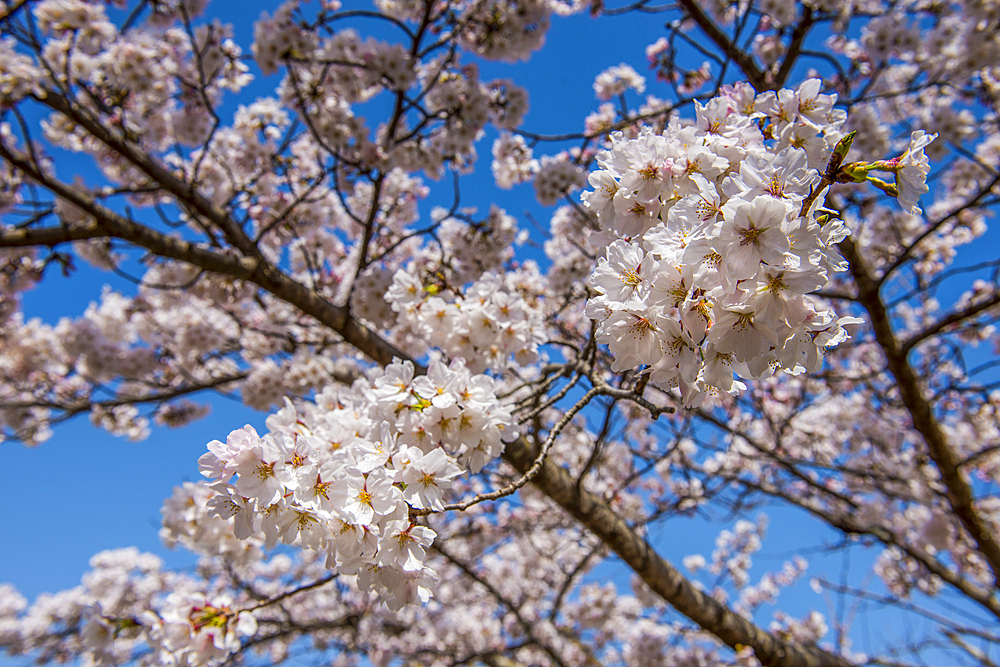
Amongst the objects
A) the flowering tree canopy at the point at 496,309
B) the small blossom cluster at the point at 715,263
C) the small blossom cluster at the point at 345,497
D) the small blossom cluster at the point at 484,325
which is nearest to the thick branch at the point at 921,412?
the flowering tree canopy at the point at 496,309

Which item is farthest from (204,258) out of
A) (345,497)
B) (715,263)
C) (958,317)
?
(958,317)

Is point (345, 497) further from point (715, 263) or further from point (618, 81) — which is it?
point (618, 81)

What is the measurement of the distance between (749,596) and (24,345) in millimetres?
12332

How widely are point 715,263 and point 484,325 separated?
138 centimetres

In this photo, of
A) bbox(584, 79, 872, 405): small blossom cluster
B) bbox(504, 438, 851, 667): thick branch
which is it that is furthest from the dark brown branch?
bbox(584, 79, 872, 405): small blossom cluster

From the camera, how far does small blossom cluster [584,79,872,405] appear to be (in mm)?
938

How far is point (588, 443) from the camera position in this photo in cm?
536

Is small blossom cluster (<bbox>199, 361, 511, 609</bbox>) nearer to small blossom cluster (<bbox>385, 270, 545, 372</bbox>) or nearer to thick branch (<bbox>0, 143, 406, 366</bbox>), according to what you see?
small blossom cluster (<bbox>385, 270, 545, 372</bbox>)

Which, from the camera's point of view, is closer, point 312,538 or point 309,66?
point 312,538

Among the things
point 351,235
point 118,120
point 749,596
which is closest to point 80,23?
point 118,120

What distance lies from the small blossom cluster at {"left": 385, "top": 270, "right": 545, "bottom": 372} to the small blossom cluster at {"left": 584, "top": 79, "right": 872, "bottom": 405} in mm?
1046

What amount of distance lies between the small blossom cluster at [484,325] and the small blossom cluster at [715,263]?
41.2 inches

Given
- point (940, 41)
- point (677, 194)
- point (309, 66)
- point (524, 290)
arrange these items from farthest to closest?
point (940, 41), point (309, 66), point (524, 290), point (677, 194)

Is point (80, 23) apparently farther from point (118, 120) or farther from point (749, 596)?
point (749, 596)
